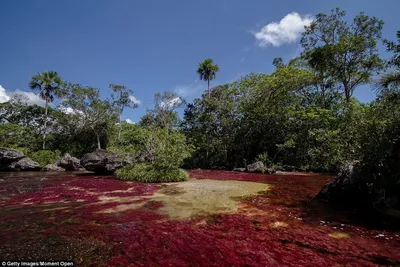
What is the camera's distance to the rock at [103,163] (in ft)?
68.9

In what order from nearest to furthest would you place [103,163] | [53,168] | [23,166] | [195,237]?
[195,237] < [103,163] < [23,166] < [53,168]

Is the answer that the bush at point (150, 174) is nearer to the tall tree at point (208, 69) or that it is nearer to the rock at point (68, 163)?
the rock at point (68, 163)

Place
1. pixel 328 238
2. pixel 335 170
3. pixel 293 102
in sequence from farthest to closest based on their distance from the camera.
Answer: pixel 293 102, pixel 335 170, pixel 328 238

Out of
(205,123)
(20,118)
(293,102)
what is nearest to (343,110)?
(293,102)

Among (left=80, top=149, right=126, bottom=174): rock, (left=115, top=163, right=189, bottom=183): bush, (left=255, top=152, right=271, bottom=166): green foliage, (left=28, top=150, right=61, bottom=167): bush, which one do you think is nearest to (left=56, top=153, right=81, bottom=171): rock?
(left=28, top=150, right=61, bottom=167): bush

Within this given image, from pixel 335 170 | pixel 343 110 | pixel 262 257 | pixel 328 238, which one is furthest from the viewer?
pixel 343 110

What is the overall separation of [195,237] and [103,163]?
1808cm

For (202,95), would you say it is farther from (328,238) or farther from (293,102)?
(328,238)

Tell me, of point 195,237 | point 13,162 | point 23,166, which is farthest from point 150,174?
point 13,162

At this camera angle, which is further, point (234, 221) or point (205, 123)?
point (205, 123)

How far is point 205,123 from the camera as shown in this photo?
113ft

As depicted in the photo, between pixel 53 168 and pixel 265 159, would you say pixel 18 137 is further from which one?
pixel 265 159

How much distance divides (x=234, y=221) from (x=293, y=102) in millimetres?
27390

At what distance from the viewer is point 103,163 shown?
21250 mm
